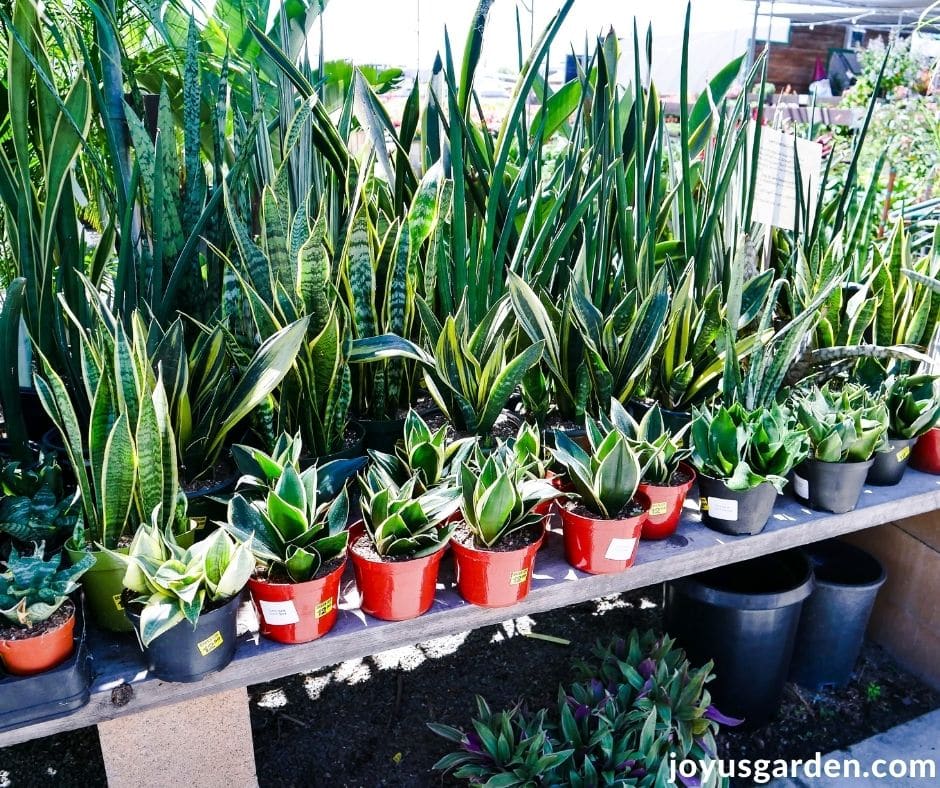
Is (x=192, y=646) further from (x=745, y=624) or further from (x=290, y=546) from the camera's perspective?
(x=745, y=624)

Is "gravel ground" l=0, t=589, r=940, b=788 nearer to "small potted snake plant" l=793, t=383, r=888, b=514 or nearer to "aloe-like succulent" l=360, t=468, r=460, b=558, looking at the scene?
"small potted snake plant" l=793, t=383, r=888, b=514

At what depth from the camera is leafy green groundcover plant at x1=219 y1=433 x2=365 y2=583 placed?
924 millimetres

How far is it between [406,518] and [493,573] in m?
0.15

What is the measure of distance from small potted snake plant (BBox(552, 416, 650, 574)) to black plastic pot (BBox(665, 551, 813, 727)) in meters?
0.40

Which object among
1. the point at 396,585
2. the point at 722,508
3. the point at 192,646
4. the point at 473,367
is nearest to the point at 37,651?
the point at 192,646

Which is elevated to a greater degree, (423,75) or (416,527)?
(423,75)

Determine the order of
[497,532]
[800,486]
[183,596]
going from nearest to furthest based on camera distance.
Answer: [183,596] < [497,532] < [800,486]

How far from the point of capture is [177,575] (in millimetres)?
832

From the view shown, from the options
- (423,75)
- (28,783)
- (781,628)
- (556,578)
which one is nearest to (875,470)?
(781,628)

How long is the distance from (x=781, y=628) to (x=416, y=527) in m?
0.88

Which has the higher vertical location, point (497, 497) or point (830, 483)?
point (497, 497)

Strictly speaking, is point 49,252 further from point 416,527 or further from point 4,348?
point 416,527

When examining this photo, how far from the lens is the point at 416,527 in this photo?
3.29ft
